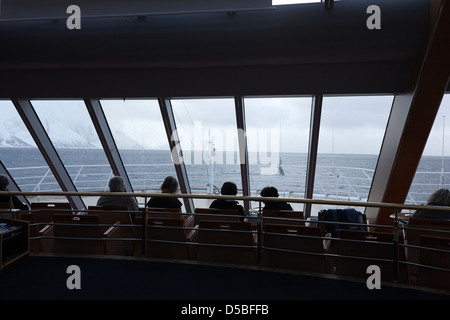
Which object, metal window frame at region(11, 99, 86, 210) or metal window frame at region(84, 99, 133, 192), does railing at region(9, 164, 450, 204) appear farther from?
metal window frame at region(84, 99, 133, 192)

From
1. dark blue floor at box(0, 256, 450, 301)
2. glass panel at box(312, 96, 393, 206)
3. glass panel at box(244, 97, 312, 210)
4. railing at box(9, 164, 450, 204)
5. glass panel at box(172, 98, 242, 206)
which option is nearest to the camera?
dark blue floor at box(0, 256, 450, 301)

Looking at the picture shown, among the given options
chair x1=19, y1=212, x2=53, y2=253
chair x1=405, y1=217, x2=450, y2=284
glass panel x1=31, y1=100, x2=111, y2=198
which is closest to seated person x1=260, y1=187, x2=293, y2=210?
chair x1=405, y1=217, x2=450, y2=284

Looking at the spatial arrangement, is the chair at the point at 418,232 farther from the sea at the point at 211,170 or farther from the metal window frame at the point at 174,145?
the metal window frame at the point at 174,145

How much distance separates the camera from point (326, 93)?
239 inches

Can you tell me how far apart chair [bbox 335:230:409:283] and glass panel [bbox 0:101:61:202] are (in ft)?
22.6

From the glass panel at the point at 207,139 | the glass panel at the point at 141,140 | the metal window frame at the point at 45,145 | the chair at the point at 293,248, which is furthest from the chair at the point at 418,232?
the metal window frame at the point at 45,145

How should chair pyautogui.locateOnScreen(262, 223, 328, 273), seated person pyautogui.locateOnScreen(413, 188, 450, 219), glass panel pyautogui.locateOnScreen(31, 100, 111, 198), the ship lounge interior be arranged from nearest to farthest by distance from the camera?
the ship lounge interior, chair pyautogui.locateOnScreen(262, 223, 328, 273), seated person pyautogui.locateOnScreen(413, 188, 450, 219), glass panel pyautogui.locateOnScreen(31, 100, 111, 198)

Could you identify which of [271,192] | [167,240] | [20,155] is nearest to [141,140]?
[20,155]

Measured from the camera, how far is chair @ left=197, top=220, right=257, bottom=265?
13.7 feet

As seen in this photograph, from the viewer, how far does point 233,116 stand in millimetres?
7664

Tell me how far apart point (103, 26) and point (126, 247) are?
318cm

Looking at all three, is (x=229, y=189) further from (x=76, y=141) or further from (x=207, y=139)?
(x=76, y=141)

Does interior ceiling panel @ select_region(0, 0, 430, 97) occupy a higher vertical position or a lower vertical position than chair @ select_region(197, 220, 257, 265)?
higher
